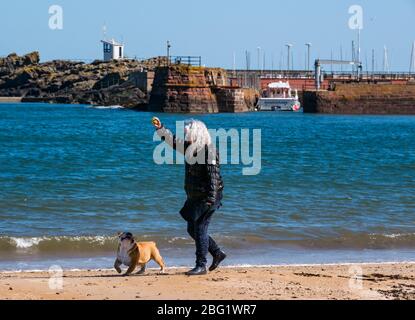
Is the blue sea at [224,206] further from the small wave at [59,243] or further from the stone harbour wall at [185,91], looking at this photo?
the stone harbour wall at [185,91]

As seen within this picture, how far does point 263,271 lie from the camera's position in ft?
36.6

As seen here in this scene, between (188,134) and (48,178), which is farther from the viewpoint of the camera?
(48,178)

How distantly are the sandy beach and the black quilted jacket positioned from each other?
0.93 meters

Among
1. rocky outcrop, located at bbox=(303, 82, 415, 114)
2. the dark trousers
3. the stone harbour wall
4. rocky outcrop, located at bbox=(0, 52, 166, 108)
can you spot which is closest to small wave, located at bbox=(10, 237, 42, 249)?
the dark trousers

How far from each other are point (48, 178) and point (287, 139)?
73.8 feet

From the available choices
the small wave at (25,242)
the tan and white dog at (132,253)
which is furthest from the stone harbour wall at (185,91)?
the tan and white dog at (132,253)

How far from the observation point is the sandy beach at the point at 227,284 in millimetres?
9117

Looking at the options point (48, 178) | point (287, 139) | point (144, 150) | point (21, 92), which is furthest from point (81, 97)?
point (48, 178)

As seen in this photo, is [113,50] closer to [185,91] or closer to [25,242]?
[185,91]

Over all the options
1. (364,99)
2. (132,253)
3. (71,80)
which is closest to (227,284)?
(132,253)

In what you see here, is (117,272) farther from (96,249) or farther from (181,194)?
(181,194)

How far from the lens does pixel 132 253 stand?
10523 millimetres

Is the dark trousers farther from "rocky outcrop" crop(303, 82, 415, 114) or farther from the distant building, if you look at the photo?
the distant building

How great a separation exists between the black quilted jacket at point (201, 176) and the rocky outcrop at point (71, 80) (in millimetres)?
80945
